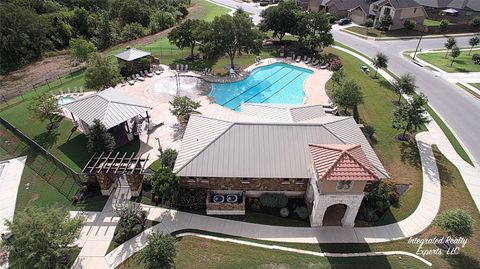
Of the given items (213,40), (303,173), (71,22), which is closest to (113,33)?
(71,22)

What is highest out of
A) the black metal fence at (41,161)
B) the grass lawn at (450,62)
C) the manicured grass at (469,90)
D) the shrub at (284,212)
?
the grass lawn at (450,62)

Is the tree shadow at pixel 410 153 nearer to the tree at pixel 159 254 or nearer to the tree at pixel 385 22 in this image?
the tree at pixel 159 254

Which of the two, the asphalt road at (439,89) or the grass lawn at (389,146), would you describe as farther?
the asphalt road at (439,89)

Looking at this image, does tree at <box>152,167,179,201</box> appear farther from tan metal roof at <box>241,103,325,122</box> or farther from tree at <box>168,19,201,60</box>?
tree at <box>168,19,201,60</box>

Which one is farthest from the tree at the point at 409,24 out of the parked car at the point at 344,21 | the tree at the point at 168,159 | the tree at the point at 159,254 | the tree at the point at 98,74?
the tree at the point at 159,254

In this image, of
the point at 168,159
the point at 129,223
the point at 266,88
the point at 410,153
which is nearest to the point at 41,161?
the point at 168,159

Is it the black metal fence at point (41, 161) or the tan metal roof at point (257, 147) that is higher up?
the tan metal roof at point (257, 147)

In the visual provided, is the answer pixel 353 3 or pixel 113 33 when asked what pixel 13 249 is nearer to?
pixel 113 33

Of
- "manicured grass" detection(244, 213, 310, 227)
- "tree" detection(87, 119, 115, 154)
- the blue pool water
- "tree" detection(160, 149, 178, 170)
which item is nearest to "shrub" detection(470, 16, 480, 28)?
the blue pool water
